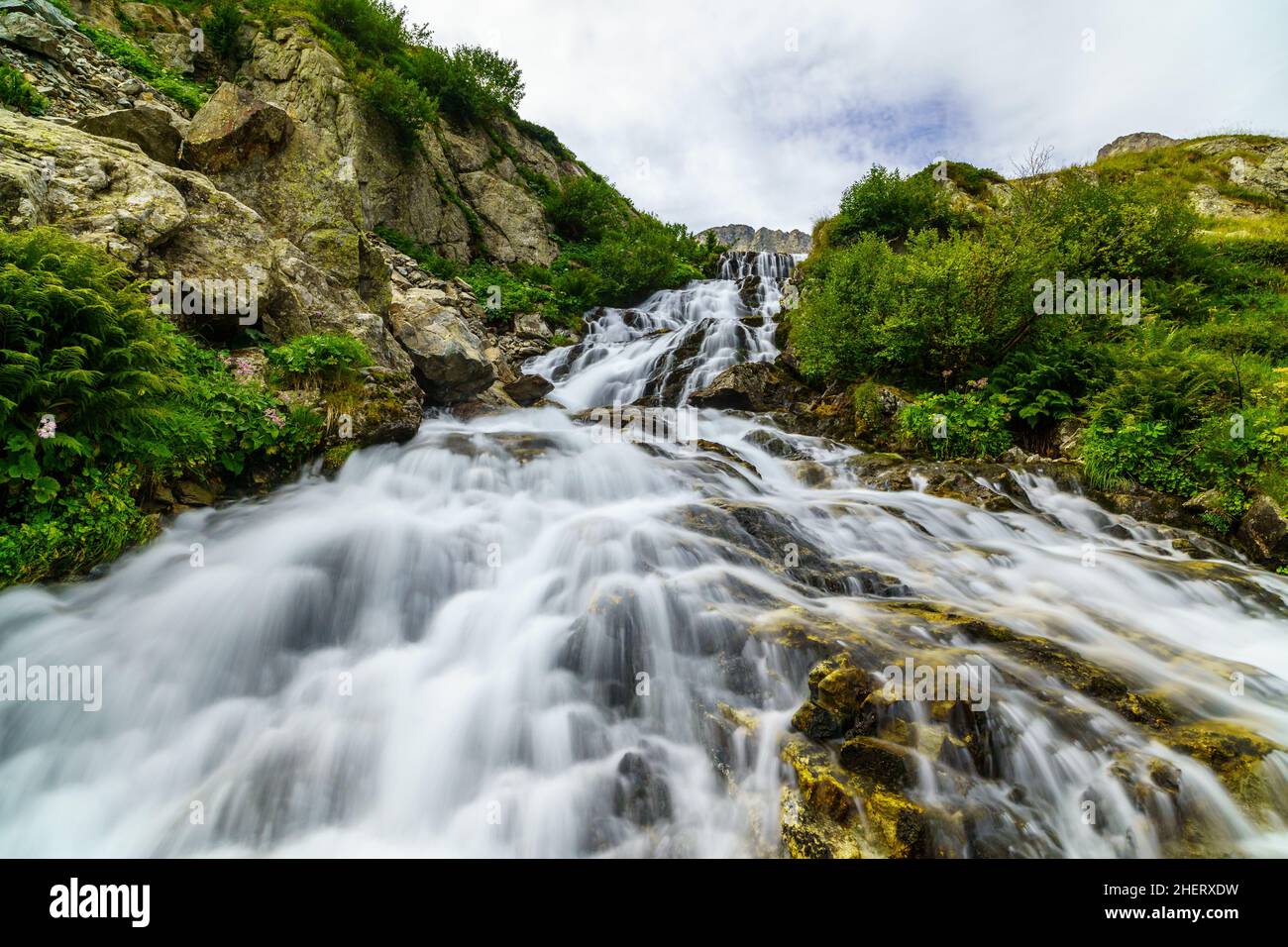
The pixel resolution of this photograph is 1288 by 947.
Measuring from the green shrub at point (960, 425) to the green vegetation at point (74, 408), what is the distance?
12978 millimetres

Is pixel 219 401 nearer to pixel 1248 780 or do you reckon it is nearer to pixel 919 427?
pixel 1248 780

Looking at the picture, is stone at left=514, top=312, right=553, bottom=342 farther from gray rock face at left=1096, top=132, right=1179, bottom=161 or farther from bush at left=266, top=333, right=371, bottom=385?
gray rock face at left=1096, top=132, right=1179, bottom=161

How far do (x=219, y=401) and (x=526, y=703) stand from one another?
5.42 m

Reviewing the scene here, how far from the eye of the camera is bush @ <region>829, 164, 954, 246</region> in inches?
770

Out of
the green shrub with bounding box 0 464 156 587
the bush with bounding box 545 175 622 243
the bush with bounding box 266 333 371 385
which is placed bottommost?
the green shrub with bounding box 0 464 156 587

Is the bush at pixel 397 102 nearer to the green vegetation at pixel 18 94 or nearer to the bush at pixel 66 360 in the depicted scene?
the green vegetation at pixel 18 94

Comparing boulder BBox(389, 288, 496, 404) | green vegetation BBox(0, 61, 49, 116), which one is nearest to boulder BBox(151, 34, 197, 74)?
green vegetation BBox(0, 61, 49, 116)

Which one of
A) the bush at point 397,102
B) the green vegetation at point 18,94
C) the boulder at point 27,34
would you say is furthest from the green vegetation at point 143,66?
the green vegetation at point 18,94

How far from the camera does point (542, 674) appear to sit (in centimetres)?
468

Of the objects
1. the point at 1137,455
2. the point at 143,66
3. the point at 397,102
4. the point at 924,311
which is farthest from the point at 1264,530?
the point at 143,66

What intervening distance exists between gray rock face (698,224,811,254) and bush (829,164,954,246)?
4935 cm

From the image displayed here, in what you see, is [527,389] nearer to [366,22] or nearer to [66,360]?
[66,360]

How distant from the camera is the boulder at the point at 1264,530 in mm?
7406
